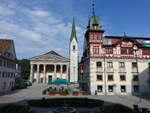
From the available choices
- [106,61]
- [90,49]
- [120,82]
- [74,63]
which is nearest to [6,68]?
[90,49]

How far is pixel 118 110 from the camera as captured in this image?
13.2m

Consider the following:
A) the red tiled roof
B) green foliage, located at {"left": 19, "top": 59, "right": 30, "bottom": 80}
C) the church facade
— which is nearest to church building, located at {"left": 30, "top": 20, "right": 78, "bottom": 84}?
green foliage, located at {"left": 19, "top": 59, "right": 30, "bottom": 80}

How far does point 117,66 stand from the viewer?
35.2m

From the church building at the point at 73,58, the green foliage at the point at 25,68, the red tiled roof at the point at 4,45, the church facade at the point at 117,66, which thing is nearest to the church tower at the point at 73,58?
the church building at the point at 73,58

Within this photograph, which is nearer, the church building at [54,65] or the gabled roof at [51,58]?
the church building at [54,65]

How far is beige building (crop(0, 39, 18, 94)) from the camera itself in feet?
119

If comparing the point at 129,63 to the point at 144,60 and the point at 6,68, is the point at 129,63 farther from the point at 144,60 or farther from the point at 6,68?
the point at 6,68

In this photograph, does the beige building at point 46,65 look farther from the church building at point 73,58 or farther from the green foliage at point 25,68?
the church building at point 73,58

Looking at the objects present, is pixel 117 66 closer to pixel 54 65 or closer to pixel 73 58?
pixel 73 58

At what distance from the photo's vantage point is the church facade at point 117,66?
34438 mm

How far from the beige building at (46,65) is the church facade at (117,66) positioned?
1827 inches

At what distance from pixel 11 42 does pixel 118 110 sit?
38810 millimetres

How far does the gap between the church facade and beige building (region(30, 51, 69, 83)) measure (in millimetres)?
→ 46417

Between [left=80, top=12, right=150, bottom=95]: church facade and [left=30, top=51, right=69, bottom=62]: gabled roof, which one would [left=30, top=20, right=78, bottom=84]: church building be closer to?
[left=30, top=51, right=69, bottom=62]: gabled roof
